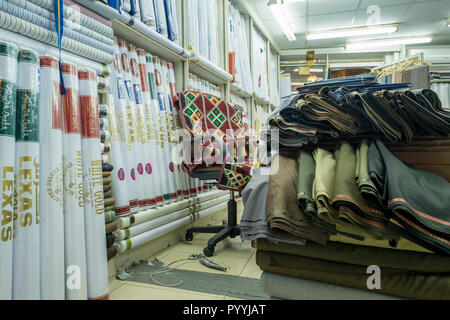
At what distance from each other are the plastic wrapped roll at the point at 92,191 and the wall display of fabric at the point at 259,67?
302cm

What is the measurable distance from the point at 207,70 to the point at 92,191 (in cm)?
182

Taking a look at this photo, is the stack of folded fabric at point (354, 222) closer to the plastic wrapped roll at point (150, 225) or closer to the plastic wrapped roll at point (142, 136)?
the plastic wrapped roll at point (150, 225)

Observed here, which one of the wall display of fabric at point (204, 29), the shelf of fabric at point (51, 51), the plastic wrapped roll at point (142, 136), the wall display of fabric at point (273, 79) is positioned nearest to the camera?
the shelf of fabric at point (51, 51)

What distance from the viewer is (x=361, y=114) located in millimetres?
783

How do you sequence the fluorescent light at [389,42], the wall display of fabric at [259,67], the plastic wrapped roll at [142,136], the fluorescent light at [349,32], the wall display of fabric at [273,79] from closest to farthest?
the plastic wrapped roll at [142,136] → the wall display of fabric at [259,67] → the fluorescent light at [349,32] → the wall display of fabric at [273,79] → the fluorescent light at [389,42]

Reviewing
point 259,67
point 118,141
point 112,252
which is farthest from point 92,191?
point 259,67

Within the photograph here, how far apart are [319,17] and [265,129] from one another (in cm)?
434

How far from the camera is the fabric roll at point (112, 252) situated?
130 cm

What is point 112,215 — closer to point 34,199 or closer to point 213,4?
point 34,199

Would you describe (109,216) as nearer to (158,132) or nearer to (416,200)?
(158,132)

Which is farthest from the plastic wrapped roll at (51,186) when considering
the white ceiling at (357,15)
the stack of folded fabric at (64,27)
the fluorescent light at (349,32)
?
the fluorescent light at (349,32)

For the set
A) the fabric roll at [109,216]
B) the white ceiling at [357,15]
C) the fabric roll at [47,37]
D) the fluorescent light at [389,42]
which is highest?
the white ceiling at [357,15]

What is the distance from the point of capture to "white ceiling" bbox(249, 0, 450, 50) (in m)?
4.02

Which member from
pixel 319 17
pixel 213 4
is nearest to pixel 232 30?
pixel 213 4
